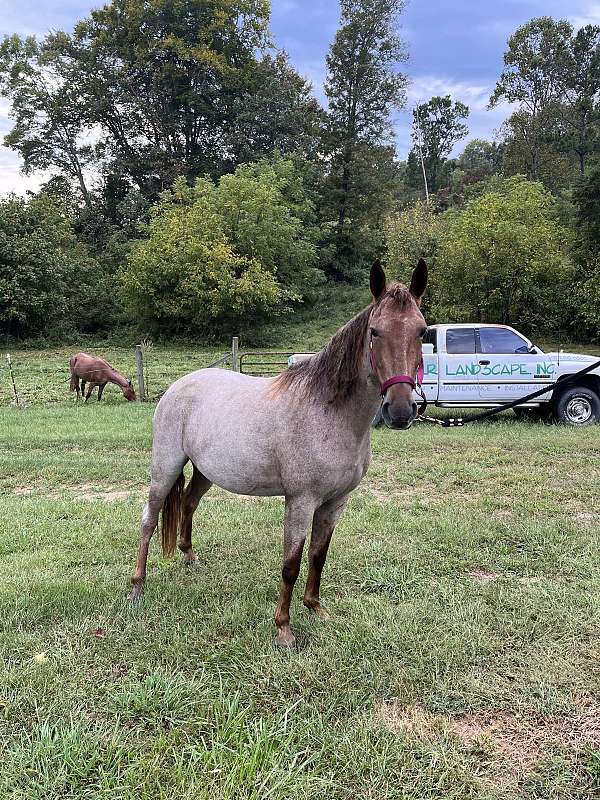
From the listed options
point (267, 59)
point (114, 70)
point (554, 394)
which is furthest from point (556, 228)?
point (114, 70)

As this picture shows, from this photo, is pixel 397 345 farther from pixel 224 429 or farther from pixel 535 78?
pixel 535 78

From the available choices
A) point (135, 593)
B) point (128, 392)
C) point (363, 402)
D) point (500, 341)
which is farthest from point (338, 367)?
point (128, 392)

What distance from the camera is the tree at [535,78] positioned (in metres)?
27.2

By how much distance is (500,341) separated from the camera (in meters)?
8.62

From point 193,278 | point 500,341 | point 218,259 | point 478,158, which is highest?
point 478,158

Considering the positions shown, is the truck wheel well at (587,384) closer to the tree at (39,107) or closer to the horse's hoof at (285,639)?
the horse's hoof at (285,639)

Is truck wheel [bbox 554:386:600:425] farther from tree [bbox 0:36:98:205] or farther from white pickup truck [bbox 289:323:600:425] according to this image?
tree [bbox 0:36:98:205]

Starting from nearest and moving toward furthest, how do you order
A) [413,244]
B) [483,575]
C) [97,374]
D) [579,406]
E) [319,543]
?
1. [319,543]
2. [483,575]
3. [579,406]
4. [97,374]
5. [413,244]

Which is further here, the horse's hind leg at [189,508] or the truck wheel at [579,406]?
the truck wheel at [579,406]

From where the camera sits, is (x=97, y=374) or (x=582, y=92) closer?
(x=97, y=374)

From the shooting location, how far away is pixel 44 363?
15953 mm

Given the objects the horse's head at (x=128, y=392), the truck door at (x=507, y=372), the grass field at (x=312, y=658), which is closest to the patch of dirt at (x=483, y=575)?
the grass field at (x=312, y=658)

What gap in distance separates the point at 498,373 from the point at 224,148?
26591 mm

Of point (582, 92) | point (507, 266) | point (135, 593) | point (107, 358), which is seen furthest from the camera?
point (582, 92)
